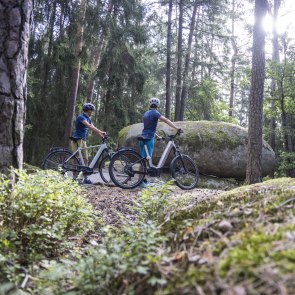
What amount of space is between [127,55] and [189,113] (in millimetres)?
9055

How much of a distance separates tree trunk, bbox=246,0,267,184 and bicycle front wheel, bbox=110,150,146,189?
2.68m

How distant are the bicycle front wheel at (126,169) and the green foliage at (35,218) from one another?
4.49 metres

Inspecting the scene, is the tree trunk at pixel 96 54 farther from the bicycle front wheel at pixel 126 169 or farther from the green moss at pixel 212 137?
the bicycle front wheel at pixel 126 169

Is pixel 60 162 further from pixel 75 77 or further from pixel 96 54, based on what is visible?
pixel 96 54

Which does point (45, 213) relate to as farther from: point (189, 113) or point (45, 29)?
point (189, 113)

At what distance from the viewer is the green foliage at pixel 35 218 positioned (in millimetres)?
2557

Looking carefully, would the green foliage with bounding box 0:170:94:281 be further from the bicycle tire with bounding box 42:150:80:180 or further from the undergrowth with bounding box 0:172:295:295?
the bicycle tire with bounding box 42:150:80:180

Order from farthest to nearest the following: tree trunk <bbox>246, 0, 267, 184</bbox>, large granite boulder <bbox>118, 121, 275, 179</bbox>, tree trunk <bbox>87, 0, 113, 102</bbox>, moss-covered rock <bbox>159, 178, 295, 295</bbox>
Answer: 1. tree trunk <bbox>87, 0, 113, 102</bbox>
2. large granite boulder <bbox>118, 121, 275, 179</bbox>
3. tree trunk <bbox>246, 0, 267, 184</bbox>
4. moss-covered rock <bbox>159, 178, 295, 295</bbox>

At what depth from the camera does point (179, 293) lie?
1.29m

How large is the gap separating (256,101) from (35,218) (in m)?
6.67

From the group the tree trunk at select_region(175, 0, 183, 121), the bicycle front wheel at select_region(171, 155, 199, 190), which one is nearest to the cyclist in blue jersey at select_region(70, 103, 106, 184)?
the bicycle front wheel at select_region(171, 155, 199, 190)

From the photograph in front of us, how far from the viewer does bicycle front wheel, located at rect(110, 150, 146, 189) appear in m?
7.54

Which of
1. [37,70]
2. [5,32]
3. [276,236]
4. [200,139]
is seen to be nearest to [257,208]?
[276,236]

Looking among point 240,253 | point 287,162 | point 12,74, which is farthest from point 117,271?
point 287,162
